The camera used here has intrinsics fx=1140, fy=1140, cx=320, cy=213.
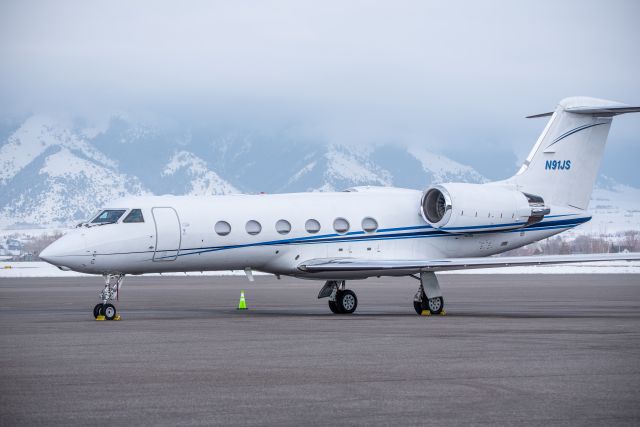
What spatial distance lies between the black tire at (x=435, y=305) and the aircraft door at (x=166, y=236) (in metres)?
6.49

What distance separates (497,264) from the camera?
27359 millimetres

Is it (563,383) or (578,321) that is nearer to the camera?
(563,383)

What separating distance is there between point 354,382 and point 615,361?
14.0 ft

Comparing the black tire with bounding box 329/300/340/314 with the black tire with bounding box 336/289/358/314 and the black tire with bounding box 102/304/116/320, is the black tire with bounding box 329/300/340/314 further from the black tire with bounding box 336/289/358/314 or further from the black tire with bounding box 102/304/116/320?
the black tire with bounding box 102/304/116/320

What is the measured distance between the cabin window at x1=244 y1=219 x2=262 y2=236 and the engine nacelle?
Result: 4725mm

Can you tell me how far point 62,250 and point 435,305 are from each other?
30.7 feet

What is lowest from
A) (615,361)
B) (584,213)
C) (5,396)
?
(5,396)

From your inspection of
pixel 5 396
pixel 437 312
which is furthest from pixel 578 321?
pixel 5 396

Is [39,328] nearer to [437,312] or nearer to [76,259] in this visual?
[76,259]

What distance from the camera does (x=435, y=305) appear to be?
94.9 ft

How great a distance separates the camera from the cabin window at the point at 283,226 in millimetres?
29266

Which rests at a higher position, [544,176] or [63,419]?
[544,176]

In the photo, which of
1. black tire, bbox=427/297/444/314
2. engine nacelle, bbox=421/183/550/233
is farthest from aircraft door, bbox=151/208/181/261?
engine nacelle, bbox=421/183/550/233

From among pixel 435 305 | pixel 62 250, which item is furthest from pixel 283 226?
pixel 62 250
